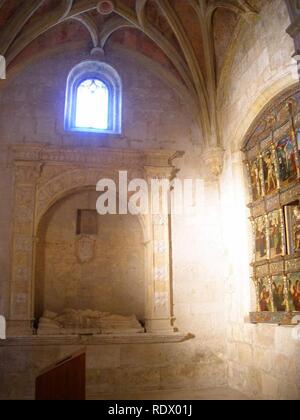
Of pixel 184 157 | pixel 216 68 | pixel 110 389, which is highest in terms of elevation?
pixel 216 68

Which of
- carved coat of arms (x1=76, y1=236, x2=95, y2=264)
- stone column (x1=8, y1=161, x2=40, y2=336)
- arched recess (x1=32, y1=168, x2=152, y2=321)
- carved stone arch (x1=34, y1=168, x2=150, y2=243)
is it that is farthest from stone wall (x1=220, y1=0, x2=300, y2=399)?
stone column (x1=8, y1=161, x2=40, y2=336)

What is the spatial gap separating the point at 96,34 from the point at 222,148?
12.2 ft

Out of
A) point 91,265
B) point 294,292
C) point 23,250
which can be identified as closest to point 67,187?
point 23,250

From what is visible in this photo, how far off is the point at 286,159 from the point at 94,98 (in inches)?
192

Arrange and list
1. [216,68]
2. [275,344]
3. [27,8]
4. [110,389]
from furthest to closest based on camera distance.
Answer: [216,68]
[27,8]
[110,389]
[275,344]

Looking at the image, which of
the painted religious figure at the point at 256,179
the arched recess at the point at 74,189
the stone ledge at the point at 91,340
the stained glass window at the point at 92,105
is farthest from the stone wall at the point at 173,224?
the painted religious figure at the point at 256,179

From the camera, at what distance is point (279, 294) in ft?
25.0

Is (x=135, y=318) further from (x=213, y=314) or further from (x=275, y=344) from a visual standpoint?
(x=275, y=344)

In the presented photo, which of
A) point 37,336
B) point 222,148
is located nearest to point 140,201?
point 222,148

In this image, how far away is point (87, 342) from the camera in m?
8.87

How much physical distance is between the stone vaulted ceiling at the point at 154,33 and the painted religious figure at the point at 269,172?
1.83m

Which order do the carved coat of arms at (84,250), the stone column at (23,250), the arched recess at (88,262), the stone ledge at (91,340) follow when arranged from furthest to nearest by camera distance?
the carved coat of arms at (84,250) < the arched recess at (88,262) < the stone column at (23,250) < the stone ledge at (91,340)

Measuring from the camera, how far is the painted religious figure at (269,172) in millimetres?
7945

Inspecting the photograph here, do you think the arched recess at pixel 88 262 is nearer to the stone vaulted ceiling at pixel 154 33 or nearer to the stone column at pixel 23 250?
the stone column at pixel 23 250
